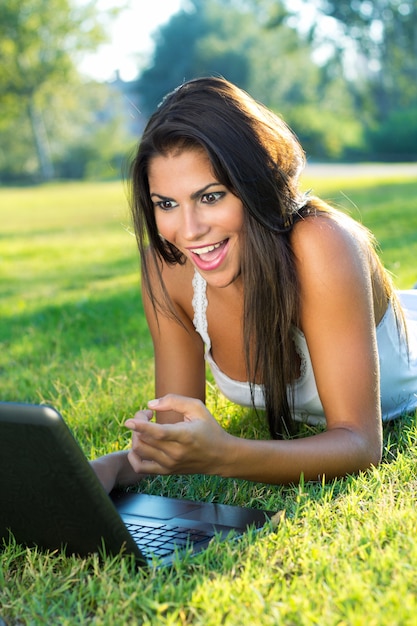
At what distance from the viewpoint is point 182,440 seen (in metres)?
2.17

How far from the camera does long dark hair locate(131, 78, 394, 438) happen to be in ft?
8.18

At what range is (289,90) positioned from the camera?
51094 mm

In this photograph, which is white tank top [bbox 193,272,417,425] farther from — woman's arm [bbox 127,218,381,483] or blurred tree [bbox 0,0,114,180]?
blurred tree [bbox 0,0,114,180]

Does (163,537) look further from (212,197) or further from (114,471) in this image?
(212,197)

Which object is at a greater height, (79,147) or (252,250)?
(252,250)

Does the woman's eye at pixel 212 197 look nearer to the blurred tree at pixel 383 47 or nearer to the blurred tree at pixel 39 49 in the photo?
the blurred tree at pixel 383 47

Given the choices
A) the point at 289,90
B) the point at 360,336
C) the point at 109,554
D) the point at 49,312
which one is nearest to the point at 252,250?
the point at 360,336

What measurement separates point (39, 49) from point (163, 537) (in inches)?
1580

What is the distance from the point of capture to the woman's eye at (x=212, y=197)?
2534 millimetres

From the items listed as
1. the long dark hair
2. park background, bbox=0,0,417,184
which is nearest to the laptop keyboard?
the long dark hair

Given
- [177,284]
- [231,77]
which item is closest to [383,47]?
[231,77]

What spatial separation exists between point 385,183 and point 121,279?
8847mm

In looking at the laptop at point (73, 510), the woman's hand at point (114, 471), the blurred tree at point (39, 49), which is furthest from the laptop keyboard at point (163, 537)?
the blurred tree at point (39, 49)

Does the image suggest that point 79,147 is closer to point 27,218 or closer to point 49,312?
point 27,218
